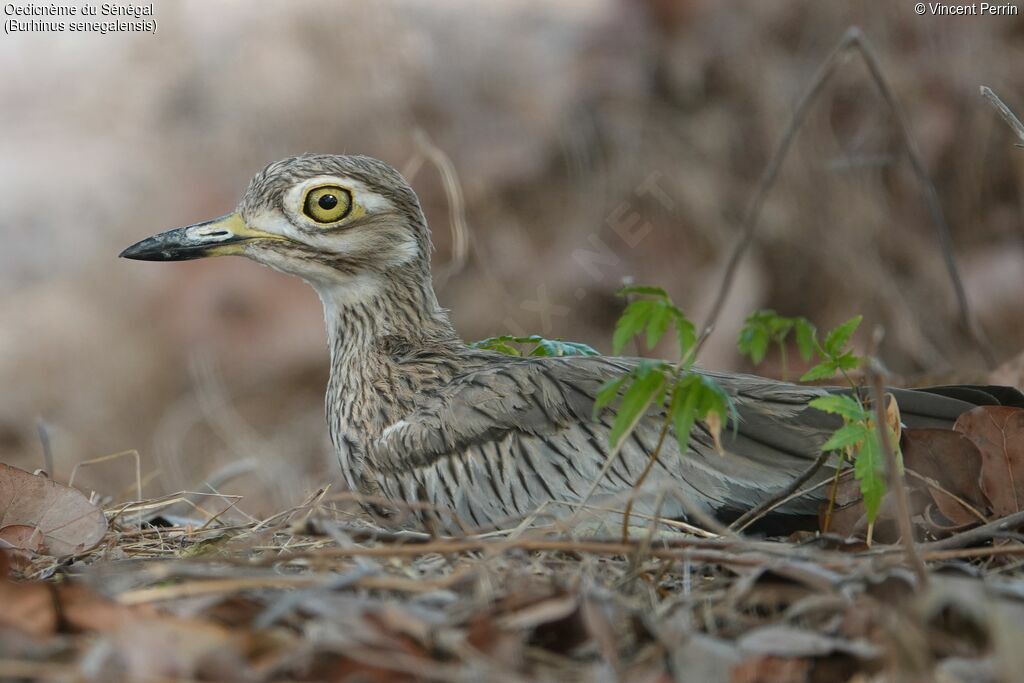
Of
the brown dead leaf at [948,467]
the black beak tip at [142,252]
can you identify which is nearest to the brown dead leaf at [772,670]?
the brown dead leaf at [948,467]

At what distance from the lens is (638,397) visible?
195 cm

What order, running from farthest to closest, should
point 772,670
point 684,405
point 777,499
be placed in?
point 777,499 → point 684,405 → point 772,670

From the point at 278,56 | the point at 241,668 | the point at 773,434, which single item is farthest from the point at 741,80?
the point at 241,668

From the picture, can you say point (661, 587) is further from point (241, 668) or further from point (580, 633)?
point (241, 668)

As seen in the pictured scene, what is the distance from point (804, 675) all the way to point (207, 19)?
675cm

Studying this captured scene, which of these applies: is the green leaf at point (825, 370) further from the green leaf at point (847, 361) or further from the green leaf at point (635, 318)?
the green leaf at point (635, 318)

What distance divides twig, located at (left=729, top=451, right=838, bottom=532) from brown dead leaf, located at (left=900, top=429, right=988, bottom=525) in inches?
8.7

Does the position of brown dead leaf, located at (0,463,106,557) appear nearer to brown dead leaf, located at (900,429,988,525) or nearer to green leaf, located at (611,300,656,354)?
green leaf, located at (611,300,656,354)

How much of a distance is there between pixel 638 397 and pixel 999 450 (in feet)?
2.83

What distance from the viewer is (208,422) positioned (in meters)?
5.87

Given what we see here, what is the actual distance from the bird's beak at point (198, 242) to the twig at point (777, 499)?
1312mm

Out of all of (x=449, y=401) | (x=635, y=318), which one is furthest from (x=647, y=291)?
(x=449, y=401)

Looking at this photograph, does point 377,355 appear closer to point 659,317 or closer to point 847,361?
point 659,317

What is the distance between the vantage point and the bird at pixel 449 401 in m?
2.44
